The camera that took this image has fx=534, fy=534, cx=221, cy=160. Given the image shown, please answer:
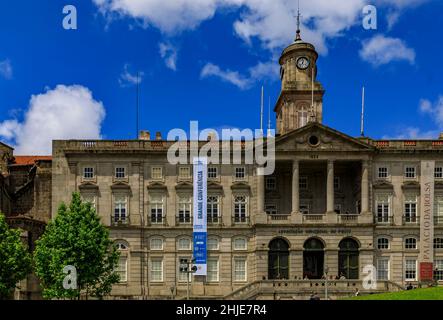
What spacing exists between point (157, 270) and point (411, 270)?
29.6 m

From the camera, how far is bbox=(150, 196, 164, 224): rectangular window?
6306 centimetres

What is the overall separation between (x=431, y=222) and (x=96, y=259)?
37334 mm

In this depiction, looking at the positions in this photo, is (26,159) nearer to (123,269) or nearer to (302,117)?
(123,269)

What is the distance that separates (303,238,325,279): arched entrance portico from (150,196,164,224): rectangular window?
17.1 meters

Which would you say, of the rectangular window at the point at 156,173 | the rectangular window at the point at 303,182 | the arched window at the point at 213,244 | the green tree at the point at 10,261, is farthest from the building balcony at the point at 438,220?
the green tree at the point at 10,261

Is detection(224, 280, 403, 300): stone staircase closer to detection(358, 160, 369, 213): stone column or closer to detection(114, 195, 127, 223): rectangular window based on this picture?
detection(358, 160, 369, 213): stone column

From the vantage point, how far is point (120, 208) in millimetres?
62969

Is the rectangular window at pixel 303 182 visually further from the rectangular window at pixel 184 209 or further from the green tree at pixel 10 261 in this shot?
the green tree at pixel 10 261

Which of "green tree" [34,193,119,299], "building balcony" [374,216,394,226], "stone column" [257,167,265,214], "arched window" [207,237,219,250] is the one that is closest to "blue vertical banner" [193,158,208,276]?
"arched window" [207,237,219,250]

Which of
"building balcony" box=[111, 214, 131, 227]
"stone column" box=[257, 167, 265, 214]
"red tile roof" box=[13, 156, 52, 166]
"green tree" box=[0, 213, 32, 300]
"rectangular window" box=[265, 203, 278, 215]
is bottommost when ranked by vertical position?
"green tree" box=[0, 213, 32, 300]
